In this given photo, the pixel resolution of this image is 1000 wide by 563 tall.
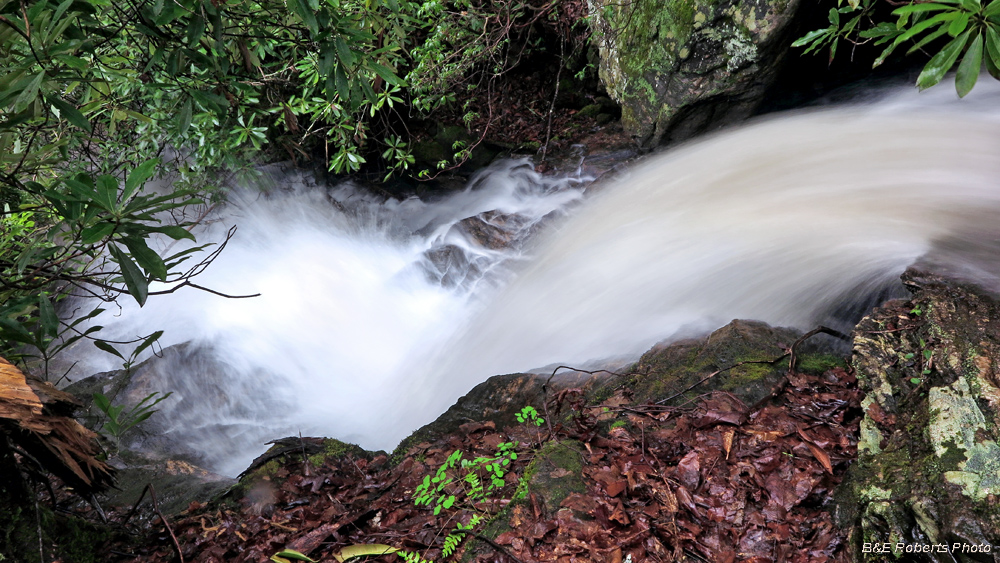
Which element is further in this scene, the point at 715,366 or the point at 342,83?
the point at 715,366

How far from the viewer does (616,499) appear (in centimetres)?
245

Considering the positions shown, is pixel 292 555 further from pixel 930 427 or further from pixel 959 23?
pixel 959 23

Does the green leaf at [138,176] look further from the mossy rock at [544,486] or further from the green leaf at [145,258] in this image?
the mossy rock at [544,486]

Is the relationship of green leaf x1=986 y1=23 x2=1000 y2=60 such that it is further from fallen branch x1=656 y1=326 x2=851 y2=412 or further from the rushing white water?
fallen branch x1=656 y1=326 x2=851 y2=412

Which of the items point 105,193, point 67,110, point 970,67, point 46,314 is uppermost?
point 67,110

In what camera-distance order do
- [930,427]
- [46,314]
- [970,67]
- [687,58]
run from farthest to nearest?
[687,58]
[46,314]
[930,427]
[970,67]

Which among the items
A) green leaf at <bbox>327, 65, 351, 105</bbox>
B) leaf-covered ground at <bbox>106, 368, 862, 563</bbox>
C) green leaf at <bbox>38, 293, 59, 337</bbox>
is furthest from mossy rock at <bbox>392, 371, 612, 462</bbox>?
green leaf at <bbox>327, 65, 351, 105</bbox>

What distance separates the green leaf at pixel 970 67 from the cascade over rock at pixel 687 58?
4197mm

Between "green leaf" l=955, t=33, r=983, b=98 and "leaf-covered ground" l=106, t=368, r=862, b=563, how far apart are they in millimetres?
1486

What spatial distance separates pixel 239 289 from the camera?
7.38m

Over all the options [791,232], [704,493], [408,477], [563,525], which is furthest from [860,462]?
[791,232]

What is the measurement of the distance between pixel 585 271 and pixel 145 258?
13.6ft

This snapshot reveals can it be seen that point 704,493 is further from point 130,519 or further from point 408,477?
point 130,519

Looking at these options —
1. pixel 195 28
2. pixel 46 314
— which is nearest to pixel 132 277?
pixel 46 314
